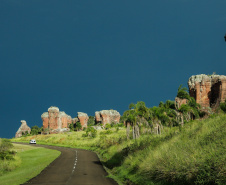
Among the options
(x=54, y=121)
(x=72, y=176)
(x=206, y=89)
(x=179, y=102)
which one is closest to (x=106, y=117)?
(x=54, y=121)

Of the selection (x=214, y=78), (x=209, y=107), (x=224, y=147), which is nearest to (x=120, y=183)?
(x=224, y=147)

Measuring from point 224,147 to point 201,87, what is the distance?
196 ft

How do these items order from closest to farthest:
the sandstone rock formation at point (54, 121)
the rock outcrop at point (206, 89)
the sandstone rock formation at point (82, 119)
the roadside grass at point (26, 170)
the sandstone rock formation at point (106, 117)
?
the roadside grass at point (26, 170) → the rock outcrop at point (206, 89) → the sandstone rock formation at point (54, 121) → the sandstone rock formation at point (106, 117) → the sandstone rock formation at point (82, 119)

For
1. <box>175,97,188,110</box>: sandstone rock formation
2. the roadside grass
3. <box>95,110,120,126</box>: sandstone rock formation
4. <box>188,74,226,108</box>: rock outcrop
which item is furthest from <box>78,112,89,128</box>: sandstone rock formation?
the roadside grass

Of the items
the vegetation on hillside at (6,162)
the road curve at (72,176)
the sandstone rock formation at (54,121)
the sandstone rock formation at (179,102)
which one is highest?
the sandstone rock formation at (54,121)

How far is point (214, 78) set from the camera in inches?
2559

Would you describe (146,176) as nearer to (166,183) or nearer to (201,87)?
(166,183)

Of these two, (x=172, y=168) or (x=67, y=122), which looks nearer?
(x=172, y=168)

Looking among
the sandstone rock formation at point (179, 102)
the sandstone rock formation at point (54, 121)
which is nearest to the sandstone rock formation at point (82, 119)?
Result: the sandstone rock formation at point (54, 121)

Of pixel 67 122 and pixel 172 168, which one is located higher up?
pixel 67 122

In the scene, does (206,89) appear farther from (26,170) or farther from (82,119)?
(82,119)

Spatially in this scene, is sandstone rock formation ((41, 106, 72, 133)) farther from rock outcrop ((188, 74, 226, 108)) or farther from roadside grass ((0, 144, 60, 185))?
roadside grass ((0, 144, 60, 185))

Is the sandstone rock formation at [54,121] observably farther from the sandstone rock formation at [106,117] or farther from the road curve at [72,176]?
the road curve at [72,176]

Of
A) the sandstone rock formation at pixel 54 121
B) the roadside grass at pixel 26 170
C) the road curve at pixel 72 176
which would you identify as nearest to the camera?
the road curve at pixel 72 176
